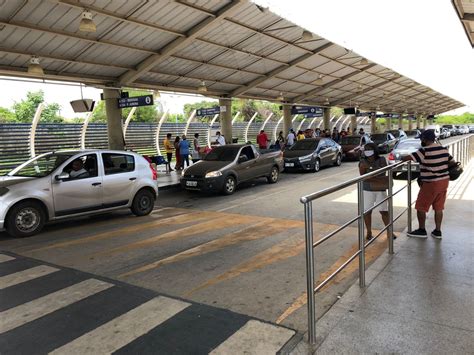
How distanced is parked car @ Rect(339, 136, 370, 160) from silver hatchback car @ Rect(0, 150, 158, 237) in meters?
16.0

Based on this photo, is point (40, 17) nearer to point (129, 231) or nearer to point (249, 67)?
point (129, 231)

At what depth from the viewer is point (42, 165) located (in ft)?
28.3

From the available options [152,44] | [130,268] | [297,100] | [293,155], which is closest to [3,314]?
[130,268]

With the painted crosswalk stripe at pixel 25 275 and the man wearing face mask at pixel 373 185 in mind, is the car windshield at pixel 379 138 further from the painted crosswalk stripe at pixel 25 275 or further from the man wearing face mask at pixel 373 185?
the painted crosswalk stripe at pixel 25 275

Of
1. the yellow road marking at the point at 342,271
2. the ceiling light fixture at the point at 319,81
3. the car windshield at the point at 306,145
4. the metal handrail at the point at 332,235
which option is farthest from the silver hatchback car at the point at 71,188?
the ceiling light fixture at the point at 319,81

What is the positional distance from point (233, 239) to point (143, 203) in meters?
3.53

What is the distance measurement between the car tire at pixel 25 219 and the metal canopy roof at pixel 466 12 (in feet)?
33.4

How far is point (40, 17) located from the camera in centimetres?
1120

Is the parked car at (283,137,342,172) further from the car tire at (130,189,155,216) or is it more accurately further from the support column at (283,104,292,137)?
the support column at (283,104,292,137)

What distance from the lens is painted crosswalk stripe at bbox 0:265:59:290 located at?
17.1 feet

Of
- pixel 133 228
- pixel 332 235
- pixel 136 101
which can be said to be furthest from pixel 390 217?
pixel 136 101

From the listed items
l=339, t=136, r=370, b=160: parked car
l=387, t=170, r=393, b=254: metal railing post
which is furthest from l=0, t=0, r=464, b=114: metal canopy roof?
l=387, t=170, r=393, b=254: metal railing post

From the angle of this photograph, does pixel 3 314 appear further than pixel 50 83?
No

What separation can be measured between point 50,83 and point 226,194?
8.22m
